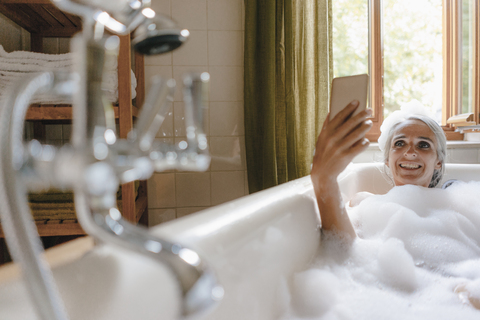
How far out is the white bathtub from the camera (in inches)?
15.5

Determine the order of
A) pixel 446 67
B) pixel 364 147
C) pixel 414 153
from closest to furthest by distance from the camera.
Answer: pixel 364 147 → pixel 414 153 → pixel 446 67

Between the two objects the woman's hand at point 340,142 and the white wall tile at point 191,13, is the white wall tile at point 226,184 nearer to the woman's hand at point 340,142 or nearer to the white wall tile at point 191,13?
the white wall tile at point 191,13

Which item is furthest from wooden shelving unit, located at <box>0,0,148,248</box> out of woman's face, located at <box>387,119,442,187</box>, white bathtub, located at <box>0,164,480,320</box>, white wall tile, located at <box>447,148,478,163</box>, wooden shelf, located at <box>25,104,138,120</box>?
white wall tile, located at <box>447,148,478,163</box>

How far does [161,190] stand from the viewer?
1850mm

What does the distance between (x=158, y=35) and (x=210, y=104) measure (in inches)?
58.9

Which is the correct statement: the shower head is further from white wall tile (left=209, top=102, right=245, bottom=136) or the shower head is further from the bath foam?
white wall tile (left=209, top=102, right=245, bottom=136)

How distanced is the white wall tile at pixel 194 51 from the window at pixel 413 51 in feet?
2.87

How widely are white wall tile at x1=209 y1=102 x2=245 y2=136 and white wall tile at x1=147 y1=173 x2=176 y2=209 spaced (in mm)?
356

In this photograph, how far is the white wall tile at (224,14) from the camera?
5.97 feet

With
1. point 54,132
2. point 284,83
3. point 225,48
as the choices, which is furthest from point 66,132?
point 284,83

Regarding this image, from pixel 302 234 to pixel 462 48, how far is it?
1958 millimetres

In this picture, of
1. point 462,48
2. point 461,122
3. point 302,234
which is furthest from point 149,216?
point 462,48

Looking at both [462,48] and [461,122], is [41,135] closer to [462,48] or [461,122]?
[461,122]

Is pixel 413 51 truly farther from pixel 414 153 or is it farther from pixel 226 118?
pixel 226 118
